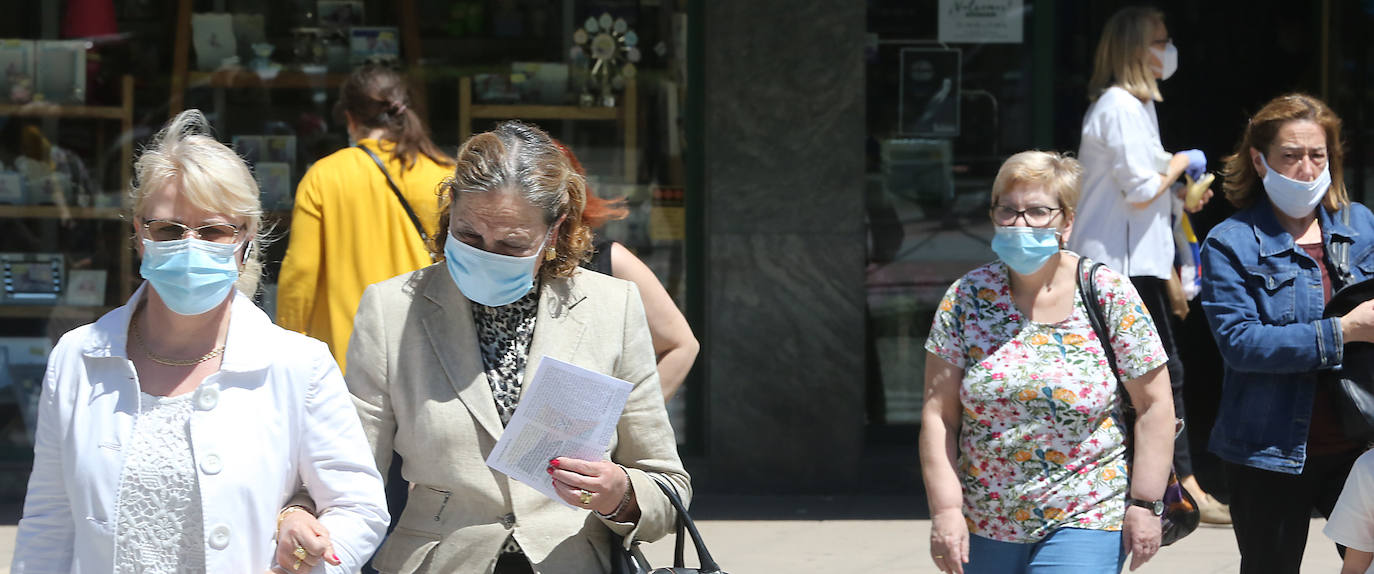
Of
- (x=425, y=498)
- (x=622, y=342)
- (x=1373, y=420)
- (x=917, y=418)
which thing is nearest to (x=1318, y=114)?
(x=1373, y=420)

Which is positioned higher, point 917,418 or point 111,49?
point 111,49

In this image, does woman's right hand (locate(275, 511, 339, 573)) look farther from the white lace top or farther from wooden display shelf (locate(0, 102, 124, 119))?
wooden display shelf (locate(0, 102, 124, 119))

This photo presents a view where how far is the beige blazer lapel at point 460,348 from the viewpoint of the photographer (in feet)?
10.1

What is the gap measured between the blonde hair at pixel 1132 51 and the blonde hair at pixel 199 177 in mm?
4371

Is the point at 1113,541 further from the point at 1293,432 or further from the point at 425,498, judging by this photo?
the point at 425,498

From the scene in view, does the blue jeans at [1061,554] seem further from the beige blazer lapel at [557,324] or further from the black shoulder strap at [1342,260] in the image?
the beige blazer lapel at [557,324]

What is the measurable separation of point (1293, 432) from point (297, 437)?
110 inches

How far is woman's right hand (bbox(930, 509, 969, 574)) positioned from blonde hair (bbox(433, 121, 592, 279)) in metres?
1.22

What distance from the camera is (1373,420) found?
4059 millimetres

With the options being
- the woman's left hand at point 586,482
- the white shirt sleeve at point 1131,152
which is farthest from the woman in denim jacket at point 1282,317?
the woman's left hand at point 586,482

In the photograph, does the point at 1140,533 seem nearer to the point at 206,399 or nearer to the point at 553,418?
the point at 553,418

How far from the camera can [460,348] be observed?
315 cm

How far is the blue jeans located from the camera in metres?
3.78

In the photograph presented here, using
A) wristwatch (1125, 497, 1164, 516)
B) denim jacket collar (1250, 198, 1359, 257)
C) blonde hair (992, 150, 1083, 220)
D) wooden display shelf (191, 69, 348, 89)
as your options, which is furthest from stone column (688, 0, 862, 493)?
wristwatch (1125, 497, 1164, 516)
